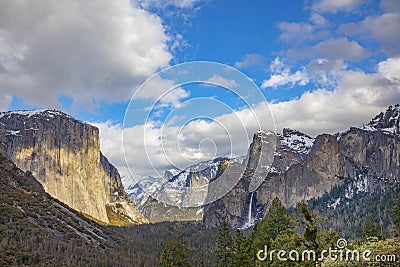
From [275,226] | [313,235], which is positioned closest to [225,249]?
[275,226]

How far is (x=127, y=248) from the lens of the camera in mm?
163375

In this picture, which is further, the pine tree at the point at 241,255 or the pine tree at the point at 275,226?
the pine tree at the point at 241,255

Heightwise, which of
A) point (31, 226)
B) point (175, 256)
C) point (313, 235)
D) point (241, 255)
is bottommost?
point (31, 226)

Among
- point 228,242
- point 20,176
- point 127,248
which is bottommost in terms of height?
point 127,248

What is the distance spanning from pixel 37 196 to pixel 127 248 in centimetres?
4566

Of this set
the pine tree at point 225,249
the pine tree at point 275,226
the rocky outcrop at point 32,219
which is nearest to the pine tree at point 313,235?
the pine tree at point 275,226

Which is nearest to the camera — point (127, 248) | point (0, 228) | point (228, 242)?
point (228, 242)

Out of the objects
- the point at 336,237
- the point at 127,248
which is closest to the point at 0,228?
the point at 127,248

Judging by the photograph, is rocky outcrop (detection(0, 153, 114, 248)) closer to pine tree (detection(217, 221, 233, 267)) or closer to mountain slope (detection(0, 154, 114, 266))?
mountain slope (detection(0, 154, 114, 266))

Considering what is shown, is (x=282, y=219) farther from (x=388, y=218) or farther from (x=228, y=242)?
(x=388, y=218)

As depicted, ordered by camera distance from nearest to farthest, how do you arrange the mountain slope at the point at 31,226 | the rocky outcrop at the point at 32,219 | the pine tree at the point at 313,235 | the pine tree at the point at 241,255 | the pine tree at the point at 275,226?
the pine tree at the point at 313,235 → the pine tree at the point at 275,226 → the pine tree at the point at 241,255 → the mountain slope at the point at 31,226 → the rocky outcrop at the point at 32,219

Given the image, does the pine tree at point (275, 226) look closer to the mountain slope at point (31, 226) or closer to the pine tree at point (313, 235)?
the pine tree at point (313, 235)

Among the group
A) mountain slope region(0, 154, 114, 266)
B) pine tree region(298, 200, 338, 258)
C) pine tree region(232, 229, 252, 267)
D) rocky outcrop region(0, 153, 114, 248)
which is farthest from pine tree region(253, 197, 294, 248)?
rocky outcrop region(0, 153, 114, 248)

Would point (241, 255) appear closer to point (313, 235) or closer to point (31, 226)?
point (313, 235)
